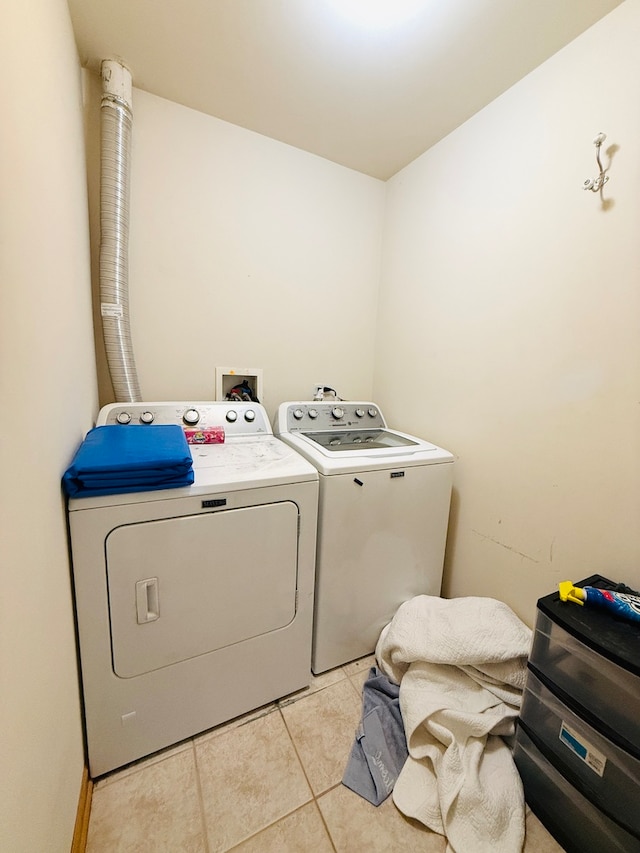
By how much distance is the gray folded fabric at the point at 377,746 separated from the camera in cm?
107

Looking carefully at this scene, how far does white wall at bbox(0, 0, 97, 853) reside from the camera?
55 centimetres

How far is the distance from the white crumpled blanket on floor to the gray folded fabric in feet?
0.14

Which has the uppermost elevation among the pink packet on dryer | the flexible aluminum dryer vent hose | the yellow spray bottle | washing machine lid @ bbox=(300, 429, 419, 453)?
the flexible aluminum dryer vent hose

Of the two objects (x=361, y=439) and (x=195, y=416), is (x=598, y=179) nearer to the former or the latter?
(x=361, y=439)

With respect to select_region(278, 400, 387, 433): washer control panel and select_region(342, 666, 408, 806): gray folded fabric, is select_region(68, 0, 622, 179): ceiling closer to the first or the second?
select_region(278, 400, 387, 433): washer control panel

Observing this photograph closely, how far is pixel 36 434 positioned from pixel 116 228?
1.16m

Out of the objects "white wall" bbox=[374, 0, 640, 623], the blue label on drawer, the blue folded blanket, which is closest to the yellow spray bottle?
"white wall" bbox=[374, 0, 640, 623]

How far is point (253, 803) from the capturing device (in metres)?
1.02

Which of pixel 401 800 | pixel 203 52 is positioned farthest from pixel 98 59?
pixel 401 800

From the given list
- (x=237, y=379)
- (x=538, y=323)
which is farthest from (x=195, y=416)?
(x=538, y=323)

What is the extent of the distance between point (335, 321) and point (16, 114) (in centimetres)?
162

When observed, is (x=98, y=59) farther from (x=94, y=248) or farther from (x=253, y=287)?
(x=253, y=287)

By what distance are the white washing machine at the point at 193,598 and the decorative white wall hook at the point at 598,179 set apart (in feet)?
4.33

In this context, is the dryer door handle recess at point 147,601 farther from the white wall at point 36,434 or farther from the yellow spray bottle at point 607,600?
the yellow spray bottle at point 607,600
